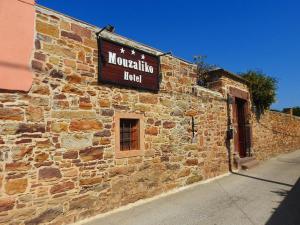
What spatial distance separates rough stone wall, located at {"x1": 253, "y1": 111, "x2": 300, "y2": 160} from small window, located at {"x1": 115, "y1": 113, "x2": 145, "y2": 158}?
7286 millimetres

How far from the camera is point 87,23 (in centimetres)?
604

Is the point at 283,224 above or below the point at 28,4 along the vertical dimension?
below

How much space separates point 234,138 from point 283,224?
609 centimetres

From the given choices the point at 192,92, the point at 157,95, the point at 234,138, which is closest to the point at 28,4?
the point at 157,95

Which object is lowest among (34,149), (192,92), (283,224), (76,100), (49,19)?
(283,224)

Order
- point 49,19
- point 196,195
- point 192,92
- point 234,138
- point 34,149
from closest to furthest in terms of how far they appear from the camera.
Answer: point 34,149, point 49,19, point 196,195, point 192,92, point 234,138

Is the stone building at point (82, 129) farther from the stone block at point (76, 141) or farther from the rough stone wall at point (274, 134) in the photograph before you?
the rough stone wall at point (274, 134)

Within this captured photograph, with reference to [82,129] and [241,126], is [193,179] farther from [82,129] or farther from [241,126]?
[241,126]

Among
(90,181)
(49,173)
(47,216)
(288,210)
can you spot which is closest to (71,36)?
(49,173)

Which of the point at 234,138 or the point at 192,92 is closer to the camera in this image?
the point at 192,92

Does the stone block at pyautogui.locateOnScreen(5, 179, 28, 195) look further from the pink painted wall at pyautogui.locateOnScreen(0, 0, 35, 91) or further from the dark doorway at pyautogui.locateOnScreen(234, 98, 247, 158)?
the dark doorway at pyautogui.locateOnScreen(234, 98, 247, 158)

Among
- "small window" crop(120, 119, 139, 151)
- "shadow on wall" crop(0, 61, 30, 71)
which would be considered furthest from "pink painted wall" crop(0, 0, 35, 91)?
"small window" crop(120, 119, 139, 151)

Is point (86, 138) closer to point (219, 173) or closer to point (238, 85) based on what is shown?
point (219, 173)

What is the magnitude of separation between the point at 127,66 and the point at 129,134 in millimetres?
1494
